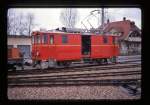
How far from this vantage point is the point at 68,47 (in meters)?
10.0

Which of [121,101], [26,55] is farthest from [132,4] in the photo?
[26,55]

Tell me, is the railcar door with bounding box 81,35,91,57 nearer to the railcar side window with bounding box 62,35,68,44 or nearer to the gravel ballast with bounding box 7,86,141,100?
the railcar side window with bounding box 62,35,68,44

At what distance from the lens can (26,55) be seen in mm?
8836

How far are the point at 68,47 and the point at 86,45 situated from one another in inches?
50.7

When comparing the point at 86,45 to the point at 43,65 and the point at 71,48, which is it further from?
the point at 43,65

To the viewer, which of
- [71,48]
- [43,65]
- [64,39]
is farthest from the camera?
[71,48]

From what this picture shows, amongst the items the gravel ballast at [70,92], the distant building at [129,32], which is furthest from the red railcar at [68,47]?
the gravel ballast at [70,92]

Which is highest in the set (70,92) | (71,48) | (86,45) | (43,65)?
(86,45)

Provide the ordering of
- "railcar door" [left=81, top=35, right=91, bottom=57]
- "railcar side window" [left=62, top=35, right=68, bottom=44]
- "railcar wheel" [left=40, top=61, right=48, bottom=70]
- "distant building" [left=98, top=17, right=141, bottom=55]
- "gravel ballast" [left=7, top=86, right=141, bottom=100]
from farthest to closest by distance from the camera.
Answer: "railcar door" [left=81, top=35, right=91, bottom=57] → "railcar side window" [left=62, top=35, right=68, bottom=44] → "railcar wheel" [left=40, top=61, right=48, bottom=70] → "distant building" [left=98, top=17, right=141, bottom=55] → "gravel ballast" [left=7, top=86, right=141, bottom=100]

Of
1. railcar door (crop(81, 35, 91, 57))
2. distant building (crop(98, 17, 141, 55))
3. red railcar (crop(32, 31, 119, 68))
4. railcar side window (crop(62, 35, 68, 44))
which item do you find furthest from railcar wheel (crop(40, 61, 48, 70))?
distant building (crop(98, 17, 141, 55))

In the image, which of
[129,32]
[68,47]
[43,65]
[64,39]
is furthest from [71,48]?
[129,32]

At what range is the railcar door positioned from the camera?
35.1 feet
